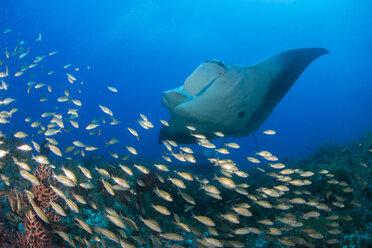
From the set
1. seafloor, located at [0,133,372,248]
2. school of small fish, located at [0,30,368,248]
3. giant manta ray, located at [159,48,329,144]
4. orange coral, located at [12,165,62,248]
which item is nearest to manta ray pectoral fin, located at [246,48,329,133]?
giant manta ray, located at [159,48,329,144]

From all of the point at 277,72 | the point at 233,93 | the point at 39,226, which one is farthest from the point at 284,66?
the point at 39,226

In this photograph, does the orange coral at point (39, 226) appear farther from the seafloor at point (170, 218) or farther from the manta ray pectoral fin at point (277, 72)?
the manta ray pectoral fin at point (277, 72)

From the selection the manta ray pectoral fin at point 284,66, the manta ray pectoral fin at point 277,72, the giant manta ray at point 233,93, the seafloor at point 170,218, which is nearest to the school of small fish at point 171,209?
the seafloor at point 170,218

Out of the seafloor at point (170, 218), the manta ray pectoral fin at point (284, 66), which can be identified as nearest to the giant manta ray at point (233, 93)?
the manta ray pectoral fin at point (284, 66)

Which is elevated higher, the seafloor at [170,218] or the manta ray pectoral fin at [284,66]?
the manta ray pectoral fin at [284,66]

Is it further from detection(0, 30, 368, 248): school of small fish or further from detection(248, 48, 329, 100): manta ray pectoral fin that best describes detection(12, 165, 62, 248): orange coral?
detection(248, 48, 329, 100): manta ray pectoral fin

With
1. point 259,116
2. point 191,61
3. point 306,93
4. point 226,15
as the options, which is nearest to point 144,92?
point 191,61

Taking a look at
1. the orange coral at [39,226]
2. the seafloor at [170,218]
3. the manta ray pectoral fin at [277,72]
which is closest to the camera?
the orange coral at [39,226]

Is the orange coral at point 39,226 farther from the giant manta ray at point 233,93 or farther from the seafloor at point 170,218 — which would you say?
the giant manta ray at point 233,93

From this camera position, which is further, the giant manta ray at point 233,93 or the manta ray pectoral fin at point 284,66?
the manta ray pectoral fin at point 284,66

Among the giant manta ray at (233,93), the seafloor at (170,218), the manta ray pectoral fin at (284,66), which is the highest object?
the manta ray pectoral fin at (284,66)

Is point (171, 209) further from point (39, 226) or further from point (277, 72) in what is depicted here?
point (277, 72)

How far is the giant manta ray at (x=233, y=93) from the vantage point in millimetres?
4535

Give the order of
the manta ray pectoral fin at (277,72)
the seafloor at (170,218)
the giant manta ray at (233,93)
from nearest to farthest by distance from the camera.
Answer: the seafloor at (170,218)
the giant manta ray at (233,93)
the manta ray pectoral fin at (277,72)
